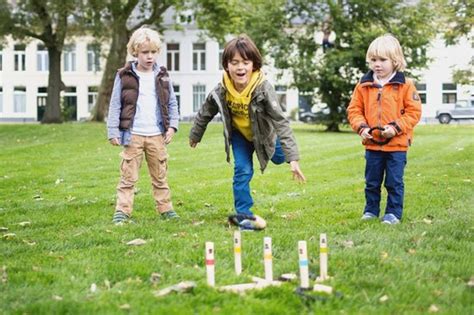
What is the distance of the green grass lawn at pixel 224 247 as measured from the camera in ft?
13.0

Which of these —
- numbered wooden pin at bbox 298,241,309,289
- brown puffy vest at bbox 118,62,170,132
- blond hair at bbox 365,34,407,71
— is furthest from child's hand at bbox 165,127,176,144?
numbered wooden pin at bbox 298,241,309,289

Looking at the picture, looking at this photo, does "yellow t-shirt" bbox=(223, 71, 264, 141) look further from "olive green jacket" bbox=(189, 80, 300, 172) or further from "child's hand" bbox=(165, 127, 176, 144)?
"child's hand" bbox=(165, 127, 176, 144)

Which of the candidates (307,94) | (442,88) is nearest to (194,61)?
(442,88)

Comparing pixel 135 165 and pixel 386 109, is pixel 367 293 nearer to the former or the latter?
pixel 386 109

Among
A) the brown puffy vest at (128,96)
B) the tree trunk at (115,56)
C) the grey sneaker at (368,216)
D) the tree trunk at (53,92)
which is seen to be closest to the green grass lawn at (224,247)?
the grey sneaker at (368,216)

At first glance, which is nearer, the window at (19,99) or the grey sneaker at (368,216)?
the grey sneaker at (368,216)

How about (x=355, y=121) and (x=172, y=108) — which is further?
(x=172, y=108)

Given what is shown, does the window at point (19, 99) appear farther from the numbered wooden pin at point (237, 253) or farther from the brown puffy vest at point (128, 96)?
the numbered wooden pin at point (237, 253)

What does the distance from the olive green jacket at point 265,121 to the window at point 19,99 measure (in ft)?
186

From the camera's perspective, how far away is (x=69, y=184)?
11.0 m

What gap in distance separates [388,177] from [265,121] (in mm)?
1264

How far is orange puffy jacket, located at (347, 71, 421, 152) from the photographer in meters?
6.70

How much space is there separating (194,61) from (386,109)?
179 ft

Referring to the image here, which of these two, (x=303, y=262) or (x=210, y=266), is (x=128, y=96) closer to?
(x=210, y=266)
